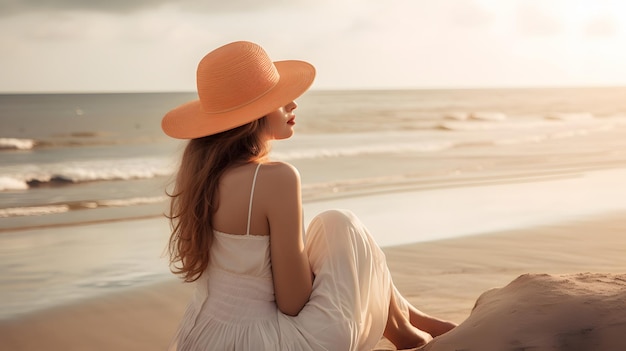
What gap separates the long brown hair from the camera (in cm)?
294

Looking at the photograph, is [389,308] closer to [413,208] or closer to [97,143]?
[413,208]

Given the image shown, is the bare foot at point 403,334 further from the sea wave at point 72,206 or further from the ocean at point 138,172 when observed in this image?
the sea wave at point 72,206

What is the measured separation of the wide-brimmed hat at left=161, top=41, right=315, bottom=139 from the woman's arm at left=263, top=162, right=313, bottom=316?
31 cm

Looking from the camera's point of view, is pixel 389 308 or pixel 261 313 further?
pixel 389 308

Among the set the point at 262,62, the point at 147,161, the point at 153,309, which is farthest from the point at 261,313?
the point at 147,161

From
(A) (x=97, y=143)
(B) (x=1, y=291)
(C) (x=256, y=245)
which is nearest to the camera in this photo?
(C) (x=256, y=245)

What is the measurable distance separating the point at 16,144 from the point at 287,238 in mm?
17754

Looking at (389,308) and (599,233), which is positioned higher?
(389,308)

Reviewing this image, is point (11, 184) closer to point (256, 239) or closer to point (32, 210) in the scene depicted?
point (32, 210)

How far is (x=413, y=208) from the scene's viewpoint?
26.9 ft

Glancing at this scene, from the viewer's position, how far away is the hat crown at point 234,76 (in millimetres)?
3029

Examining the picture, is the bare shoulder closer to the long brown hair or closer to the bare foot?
the long brown hair

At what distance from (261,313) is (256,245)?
28cm

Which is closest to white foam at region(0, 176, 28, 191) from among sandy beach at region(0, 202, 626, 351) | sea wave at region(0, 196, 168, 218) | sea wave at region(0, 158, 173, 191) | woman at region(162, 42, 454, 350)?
sea wave at region(0, 158, 173, 191)
